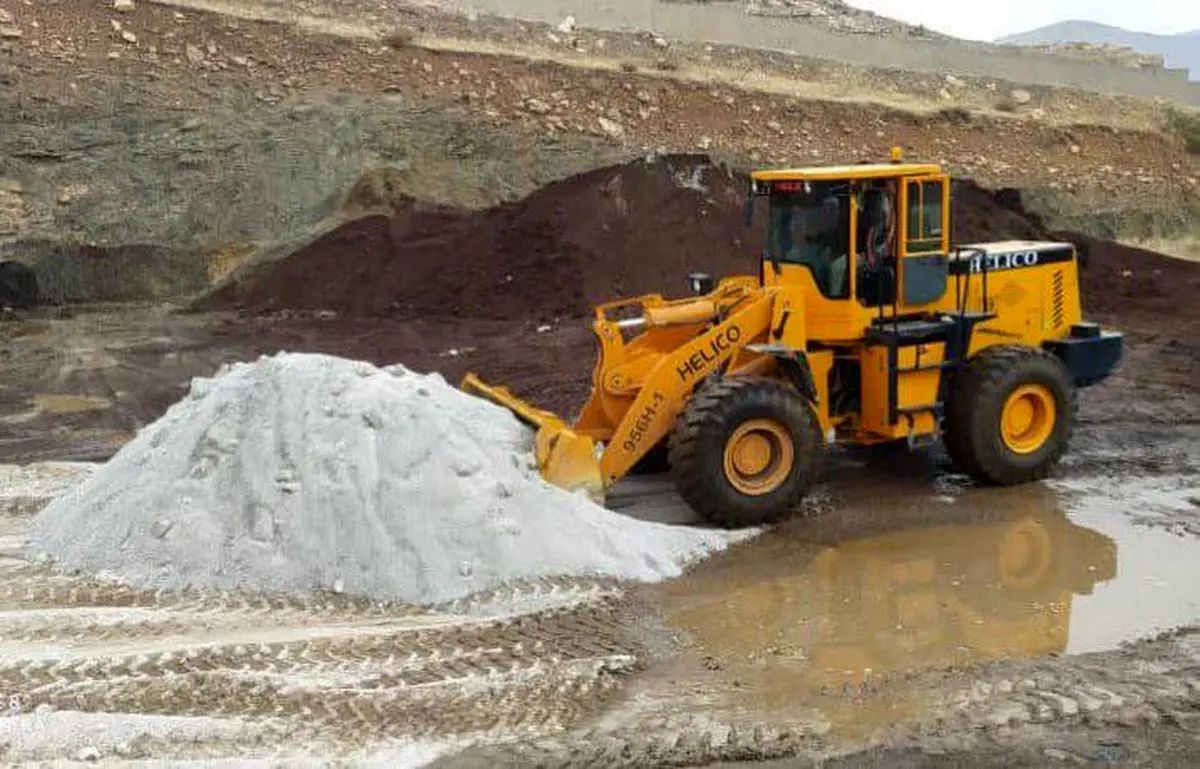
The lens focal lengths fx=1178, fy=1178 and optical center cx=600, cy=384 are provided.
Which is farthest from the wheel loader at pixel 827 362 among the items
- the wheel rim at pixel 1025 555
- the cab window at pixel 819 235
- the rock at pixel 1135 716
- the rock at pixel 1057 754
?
the rock at pixel 1057 754

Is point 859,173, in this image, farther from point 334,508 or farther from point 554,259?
point 554,259

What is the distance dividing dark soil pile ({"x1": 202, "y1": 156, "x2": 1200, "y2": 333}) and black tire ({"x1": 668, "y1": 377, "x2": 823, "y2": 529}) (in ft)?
26.8

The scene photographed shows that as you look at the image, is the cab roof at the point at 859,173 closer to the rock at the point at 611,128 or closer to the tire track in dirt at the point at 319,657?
the tire track in dirt at the point at 319,657

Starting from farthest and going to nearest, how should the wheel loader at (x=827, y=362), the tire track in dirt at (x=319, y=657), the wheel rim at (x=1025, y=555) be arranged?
the wheel loader at (x=827, y=362) → the wheel rim at (x=1025, y=555) → the tire track in dirt at (x=319, y=657)

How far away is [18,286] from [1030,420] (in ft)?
46.0

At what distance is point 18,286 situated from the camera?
1686 cm

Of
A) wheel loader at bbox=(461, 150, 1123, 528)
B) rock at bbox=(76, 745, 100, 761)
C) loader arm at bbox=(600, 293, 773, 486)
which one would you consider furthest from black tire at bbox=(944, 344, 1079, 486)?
rock at bbox=(76, 745, 100, 761)

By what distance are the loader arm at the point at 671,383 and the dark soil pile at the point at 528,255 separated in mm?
7827

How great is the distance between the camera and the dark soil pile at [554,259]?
1666 centimetres

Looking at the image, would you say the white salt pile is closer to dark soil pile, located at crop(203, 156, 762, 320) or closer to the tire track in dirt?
the tire track in dirt

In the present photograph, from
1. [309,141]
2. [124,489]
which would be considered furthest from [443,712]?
[309,141]

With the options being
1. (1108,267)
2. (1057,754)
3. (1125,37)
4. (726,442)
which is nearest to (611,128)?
(1108,267)

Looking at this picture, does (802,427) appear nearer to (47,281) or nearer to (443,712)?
(443,712)

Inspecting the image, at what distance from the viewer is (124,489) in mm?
7586
